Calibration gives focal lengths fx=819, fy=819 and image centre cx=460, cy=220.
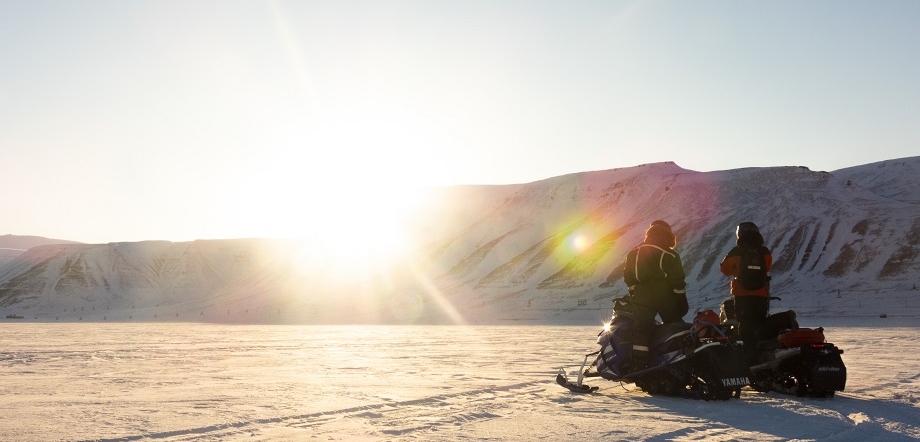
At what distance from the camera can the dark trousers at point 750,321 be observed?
36.1 ft

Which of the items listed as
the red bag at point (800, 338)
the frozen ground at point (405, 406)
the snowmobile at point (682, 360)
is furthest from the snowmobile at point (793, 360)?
the snowmobile at point (682, 360)

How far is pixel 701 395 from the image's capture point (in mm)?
10148

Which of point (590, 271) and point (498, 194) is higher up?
point (498, 194)

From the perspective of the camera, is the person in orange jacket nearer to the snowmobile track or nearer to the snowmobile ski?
the snowmobile ski

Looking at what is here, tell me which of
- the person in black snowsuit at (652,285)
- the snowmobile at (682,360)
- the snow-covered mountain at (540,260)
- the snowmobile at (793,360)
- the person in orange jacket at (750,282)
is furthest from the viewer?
the snow-covered mountain at (540,260)

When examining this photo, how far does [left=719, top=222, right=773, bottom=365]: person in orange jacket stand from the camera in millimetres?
10836

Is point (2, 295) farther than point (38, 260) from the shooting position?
No

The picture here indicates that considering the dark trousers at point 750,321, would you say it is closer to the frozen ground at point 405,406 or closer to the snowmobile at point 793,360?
the snowmobile at point 793,360

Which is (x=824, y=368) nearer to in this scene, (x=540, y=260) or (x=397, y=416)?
(x=397, y=416)

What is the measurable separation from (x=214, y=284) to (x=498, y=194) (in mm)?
51420

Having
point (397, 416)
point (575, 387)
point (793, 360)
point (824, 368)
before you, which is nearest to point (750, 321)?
point (793, 360)

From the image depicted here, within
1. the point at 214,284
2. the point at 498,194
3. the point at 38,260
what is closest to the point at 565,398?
the point at 498,194

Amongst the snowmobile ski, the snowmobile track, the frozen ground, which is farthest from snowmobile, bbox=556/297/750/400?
the snowmobile track

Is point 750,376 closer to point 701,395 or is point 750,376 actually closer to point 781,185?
point 701,395
